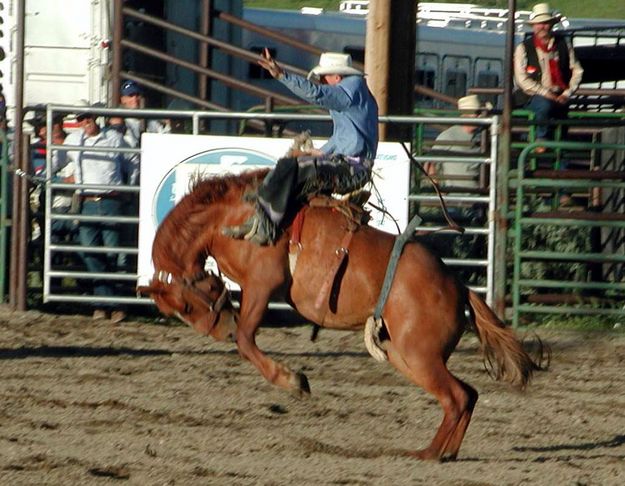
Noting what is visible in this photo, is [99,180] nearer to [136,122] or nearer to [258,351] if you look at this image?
[136,122]

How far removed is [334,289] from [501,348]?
0.84 meters

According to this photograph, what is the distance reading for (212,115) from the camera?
1101 cm

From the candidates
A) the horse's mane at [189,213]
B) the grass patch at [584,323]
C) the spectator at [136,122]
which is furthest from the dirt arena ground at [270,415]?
the spectator at [136,122]

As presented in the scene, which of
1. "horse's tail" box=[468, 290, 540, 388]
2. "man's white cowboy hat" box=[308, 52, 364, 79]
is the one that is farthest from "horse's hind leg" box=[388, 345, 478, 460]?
"man's white cowboy hat" box=[308, 52, 364, 79]

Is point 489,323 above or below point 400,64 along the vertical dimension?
below

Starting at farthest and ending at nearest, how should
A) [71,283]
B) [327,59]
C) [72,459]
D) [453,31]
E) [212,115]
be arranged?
[453,31] < [71,283] < [212,115] < [327,59] < [72,459]

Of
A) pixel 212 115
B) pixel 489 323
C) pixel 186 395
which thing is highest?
pixel 212 115

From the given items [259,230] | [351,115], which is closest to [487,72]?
[351,115]

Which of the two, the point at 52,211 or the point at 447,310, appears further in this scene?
the point at 52,211

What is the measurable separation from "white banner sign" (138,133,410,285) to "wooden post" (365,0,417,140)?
754 mm

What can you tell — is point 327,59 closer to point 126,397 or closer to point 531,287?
point 126,397

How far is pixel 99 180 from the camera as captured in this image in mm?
11125

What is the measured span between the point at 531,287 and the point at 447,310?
179 inches

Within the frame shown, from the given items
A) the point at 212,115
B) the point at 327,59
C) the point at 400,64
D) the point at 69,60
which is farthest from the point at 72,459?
the point at 69,60
